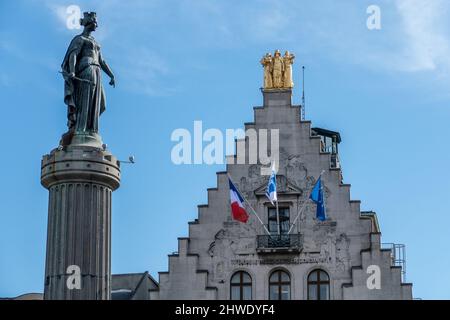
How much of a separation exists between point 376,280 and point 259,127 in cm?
812

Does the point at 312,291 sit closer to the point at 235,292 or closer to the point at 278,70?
the point at 235,292

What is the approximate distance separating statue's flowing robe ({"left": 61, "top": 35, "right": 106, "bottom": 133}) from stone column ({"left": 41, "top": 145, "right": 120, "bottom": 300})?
1.27 m

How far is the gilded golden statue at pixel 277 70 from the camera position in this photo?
5900cm

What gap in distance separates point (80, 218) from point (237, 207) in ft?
54.7

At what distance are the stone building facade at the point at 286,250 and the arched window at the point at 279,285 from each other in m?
0.04

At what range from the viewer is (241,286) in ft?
184

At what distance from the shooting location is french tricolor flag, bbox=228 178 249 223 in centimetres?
5597

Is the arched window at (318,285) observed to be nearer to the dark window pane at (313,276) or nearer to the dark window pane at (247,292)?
the dark window pane at (313,276)

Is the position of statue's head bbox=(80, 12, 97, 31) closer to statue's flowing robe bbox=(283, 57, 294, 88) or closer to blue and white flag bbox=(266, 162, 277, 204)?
blue and white flag bbox=(266, 162, 277, 204)

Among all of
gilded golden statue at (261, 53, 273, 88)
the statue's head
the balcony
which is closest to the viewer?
the statue's head

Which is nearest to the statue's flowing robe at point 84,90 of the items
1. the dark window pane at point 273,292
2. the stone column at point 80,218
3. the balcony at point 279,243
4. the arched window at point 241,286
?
the stone column at point 80,218

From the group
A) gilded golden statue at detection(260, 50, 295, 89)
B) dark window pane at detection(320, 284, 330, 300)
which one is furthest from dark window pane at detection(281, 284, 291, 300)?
gilded golden statue at detection(260, 50, 295, 89)
